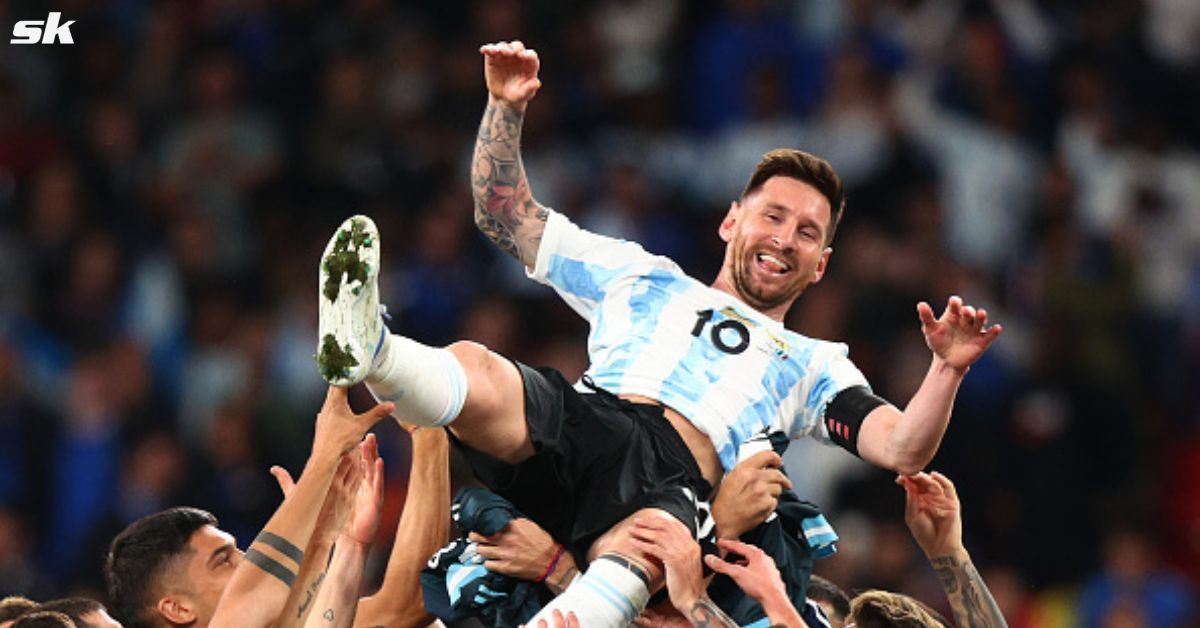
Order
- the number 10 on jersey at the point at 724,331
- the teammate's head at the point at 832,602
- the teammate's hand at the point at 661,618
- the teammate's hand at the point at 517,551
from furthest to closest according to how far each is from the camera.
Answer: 1. the teammate's head at the point at 832,602
2. the number 10 on jersey at the point at 724,331
3. the teammate's hand at the point at 661,618
4. the teammate's hand at the point at 517,551

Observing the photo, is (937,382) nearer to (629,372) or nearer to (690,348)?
(690,348)

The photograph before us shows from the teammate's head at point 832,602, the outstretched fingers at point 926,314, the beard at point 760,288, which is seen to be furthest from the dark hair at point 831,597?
the outstretched fingers at point 926,314

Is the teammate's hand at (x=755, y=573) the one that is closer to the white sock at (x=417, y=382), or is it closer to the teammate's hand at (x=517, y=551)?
the teammate's hand at (x=517, y=551)

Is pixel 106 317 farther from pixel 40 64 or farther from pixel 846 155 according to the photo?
pixel 846 155

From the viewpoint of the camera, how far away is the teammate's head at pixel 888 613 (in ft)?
15.5

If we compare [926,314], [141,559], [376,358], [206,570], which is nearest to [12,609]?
[141,559]

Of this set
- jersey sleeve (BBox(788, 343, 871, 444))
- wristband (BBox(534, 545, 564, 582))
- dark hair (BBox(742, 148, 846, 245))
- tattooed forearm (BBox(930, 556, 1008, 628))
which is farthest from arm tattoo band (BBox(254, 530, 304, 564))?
tattooed forearm (BBox(930, 556, 1008, 628))

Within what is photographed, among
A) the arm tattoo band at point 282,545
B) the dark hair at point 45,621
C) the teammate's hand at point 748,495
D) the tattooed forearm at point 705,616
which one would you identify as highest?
the teammate's hand at point 748,495

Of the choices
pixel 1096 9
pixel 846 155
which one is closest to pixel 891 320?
pixel 846 155

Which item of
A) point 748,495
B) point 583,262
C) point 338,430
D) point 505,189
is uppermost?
point 505,189

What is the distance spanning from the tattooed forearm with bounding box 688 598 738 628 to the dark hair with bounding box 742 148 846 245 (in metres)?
1.12

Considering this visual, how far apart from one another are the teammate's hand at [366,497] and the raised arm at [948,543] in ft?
4.40

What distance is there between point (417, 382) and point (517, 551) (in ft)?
1.94

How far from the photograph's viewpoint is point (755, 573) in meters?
4.45
